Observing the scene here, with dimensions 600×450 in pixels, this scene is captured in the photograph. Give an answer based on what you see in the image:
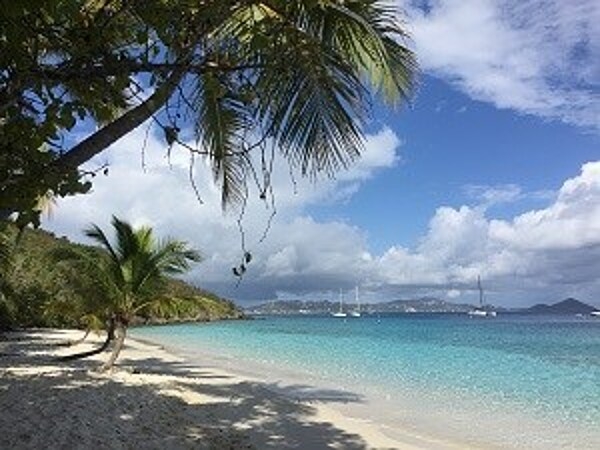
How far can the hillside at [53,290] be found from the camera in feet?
44.7

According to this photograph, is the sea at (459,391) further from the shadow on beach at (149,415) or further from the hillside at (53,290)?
the hillside at (53,290)

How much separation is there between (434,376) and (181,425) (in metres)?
13.3

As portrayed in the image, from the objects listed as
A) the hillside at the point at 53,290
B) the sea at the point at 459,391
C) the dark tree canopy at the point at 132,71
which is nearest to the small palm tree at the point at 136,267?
the hillside at the point at 53,290

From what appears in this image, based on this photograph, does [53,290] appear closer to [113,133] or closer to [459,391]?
[459,391]

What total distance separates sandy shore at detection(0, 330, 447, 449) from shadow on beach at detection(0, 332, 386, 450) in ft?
0.03

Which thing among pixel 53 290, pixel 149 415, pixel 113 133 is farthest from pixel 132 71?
pixel 53 290

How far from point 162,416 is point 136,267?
456 cm

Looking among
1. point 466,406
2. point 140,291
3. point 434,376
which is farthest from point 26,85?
point 434,376

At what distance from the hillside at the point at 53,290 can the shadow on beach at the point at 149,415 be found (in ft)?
4.85

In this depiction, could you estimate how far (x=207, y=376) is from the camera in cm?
1694

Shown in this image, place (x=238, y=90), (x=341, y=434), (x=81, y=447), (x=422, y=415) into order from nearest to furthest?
(x=238, y=90) → (x=81, y=447) → (x=341, y=434) → (x=422, y=415)

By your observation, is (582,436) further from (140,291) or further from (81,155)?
(81,155)

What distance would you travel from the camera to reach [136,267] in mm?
13352

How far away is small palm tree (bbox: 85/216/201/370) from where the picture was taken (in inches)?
527
